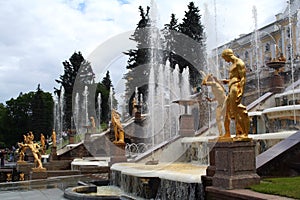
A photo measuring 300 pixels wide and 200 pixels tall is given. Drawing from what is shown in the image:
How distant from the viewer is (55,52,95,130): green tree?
58700 mm

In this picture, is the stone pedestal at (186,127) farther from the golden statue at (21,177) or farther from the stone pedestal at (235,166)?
the golden statue at (21,177)

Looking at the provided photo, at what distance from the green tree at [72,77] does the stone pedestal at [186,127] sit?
41362 millimetres

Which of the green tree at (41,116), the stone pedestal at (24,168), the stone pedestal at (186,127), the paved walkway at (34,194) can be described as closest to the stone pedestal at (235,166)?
the paved walkway at (34,194)

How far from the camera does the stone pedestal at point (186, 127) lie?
58.0 feet

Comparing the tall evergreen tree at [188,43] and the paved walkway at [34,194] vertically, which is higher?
the tall evergreen tree at [188,43]

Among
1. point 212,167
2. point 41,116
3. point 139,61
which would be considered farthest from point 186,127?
point 41,116

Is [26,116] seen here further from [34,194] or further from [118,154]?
[34,194]

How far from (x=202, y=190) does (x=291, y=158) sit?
2084 mm

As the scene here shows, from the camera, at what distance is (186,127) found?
17938mm

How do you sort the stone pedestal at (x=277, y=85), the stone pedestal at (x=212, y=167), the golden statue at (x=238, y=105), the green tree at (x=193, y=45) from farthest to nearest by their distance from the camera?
the green tree at (x=193, y=45) → the stone pedestal at (x=277, y=85) → the stone pedestal at (x=212, y=167) → the golden statue at (x=238, y=105)

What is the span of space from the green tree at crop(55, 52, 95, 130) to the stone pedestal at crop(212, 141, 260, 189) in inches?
2004

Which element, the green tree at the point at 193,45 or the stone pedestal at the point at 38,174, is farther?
the green tree at the point at 193,45

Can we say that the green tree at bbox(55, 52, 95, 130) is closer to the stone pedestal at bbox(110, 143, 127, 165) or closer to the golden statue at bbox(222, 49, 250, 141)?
the stone pedestal at bbox(110, 143, 127, 165)

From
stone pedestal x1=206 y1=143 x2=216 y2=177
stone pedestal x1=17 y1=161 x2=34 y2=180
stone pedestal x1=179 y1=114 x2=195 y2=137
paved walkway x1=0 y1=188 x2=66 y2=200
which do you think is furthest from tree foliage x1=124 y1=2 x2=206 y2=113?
stone pedestal x1=206 y1=143 x2=216 y2=177
